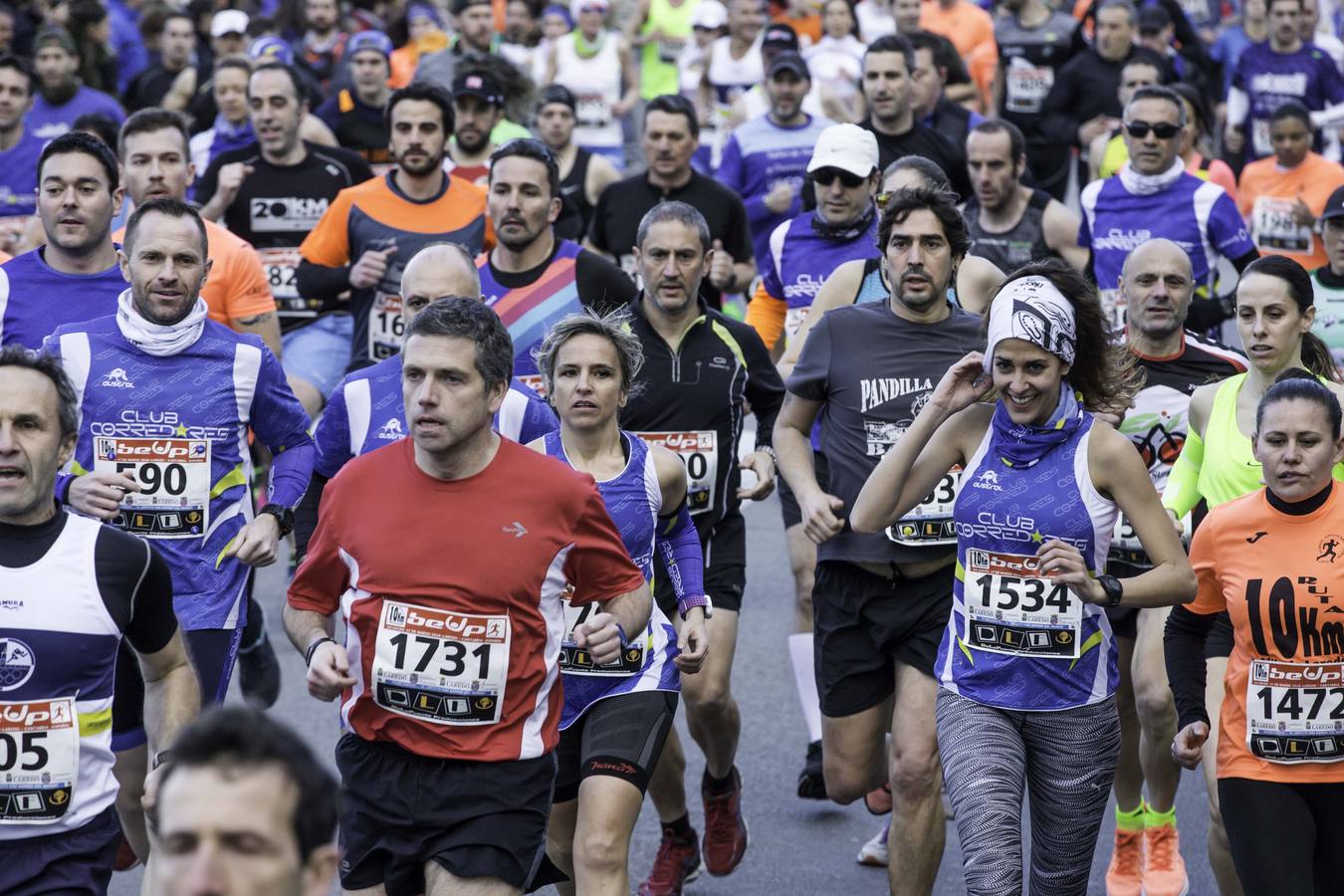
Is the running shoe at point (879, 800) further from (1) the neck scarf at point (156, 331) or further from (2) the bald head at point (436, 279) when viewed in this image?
(1) the neck scarf at point (156, 331)

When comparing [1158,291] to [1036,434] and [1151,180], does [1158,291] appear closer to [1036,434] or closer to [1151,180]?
[1036,434]

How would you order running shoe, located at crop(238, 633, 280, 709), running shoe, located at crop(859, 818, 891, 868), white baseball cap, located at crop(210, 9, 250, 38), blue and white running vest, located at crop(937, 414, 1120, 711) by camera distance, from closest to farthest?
blue and white running vest, located at crop(937, 414, 1120, 711)
running shoe, located at crop(859, 818, 891, 868)
running shoe, located at crop(238, 633, 280, 709)
white baseball cap, located at crop(210, 9, 250, 38)

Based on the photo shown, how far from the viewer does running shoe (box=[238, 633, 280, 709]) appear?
8.95m

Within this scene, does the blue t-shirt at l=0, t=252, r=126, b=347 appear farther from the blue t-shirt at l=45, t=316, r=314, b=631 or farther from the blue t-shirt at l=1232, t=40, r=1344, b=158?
the blue t-shirt at l=1232, t=40, r=1344, b=158

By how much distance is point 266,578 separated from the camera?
37.8 ft

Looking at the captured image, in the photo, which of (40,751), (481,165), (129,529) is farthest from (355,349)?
(40,751)

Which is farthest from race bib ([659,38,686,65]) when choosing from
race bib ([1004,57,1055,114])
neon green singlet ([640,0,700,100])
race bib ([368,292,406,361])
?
race bib ([368,292,406,361])

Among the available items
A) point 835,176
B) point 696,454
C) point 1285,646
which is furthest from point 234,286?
point 1285,646

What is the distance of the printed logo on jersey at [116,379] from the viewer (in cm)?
654

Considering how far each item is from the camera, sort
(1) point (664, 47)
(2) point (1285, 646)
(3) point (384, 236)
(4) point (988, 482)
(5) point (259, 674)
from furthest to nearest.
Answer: (1) point (664, 47)
(3) point (384, 236)
(5) point (259, 674)
(4) point (988, 482)
(2) point (1285, 646)

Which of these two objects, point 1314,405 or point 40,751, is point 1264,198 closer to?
point 1314,405

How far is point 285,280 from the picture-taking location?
10.4 m

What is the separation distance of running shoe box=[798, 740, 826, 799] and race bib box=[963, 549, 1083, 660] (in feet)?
8.54

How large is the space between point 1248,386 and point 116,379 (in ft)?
12.0
